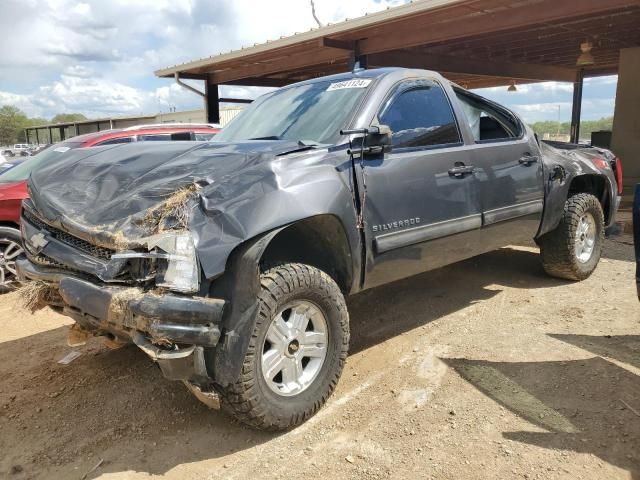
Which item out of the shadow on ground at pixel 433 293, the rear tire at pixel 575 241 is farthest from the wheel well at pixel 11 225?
the rear tire at pixel 575 241

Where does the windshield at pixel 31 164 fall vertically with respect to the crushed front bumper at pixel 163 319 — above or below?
above

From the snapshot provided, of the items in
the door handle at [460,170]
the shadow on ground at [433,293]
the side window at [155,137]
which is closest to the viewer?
the door handle at [460,170]

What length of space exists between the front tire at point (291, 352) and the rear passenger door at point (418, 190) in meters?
0.46

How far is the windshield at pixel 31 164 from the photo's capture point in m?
6.44

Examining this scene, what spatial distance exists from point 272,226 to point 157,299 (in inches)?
25.9

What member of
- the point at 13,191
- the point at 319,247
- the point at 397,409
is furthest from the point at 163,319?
the point at 13,191

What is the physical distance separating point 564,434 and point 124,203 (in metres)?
2.54

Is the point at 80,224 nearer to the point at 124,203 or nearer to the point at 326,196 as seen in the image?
the point at 124,203

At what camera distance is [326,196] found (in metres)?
2.98

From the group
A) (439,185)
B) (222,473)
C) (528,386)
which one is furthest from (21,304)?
(528,386)

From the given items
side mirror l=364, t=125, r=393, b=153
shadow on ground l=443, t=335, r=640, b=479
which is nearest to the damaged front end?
side mirror l=364, t=125, r=393, b=153

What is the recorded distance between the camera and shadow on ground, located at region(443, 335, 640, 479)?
271 cm

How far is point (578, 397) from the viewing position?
316 centimetres

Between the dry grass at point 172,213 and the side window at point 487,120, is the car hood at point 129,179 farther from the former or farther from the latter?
the side window at point 487,120
